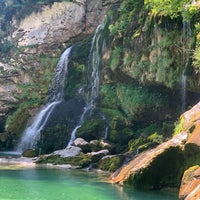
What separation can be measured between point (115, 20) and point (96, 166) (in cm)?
987

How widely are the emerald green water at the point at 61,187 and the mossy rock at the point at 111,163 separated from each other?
2.10ft

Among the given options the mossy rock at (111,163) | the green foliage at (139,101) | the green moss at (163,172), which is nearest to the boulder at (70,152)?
the mossy rock at (111,163)

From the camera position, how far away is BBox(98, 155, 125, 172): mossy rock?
601 inches

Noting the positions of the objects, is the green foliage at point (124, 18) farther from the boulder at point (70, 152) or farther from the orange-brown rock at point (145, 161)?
the orange-brown rock at point (145, 161)

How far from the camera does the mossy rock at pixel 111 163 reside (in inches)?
601

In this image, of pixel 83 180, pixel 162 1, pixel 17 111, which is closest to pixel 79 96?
pixel 17 111

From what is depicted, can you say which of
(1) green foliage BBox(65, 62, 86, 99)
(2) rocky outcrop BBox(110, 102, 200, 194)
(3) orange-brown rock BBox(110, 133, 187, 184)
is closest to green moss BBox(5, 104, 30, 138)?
(1) green foliage BBox(65, 62, 86, 99)

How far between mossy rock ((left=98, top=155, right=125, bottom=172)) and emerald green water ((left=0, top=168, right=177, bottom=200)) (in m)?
0.64

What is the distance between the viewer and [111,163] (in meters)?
15.6

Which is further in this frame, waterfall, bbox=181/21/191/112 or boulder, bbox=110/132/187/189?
waterfall, bbox=181/21/191/112

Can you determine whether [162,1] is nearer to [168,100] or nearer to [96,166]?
[96,166]

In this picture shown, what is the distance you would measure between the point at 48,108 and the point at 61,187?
12.4m

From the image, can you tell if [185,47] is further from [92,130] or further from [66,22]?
[66,22]

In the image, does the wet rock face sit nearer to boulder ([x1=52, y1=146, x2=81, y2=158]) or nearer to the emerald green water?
boulder ([x1=52, y1=146, x2=81, y2=158])
